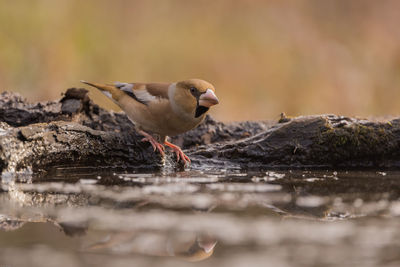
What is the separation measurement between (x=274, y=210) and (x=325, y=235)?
1.84 ft

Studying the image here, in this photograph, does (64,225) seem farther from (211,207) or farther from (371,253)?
(371,253)

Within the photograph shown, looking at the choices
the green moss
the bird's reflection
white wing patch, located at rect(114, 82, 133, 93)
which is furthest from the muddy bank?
the bird's reflection

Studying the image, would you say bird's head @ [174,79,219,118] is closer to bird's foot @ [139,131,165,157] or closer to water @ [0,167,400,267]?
bird's foot @ [139,131,165,157]

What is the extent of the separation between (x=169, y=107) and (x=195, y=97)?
244 mm

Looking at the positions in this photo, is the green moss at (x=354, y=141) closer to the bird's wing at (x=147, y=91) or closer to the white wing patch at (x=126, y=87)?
the bird's wing at (x=147, y=91)

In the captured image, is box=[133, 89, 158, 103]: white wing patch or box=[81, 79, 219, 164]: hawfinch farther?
box=[133, 89, 158, 103]: white wing patch

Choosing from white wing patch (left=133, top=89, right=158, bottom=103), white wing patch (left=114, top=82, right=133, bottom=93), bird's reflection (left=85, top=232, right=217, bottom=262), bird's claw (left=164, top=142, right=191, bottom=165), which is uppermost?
white wing patch (left=114, top=82, right=133, bottom=93)

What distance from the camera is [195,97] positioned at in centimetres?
472

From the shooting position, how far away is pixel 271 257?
220 centimetres

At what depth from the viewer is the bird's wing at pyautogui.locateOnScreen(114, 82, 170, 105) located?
16.3 feet

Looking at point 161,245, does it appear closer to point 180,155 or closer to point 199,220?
point 199,220

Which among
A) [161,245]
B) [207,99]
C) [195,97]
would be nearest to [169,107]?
[195,97]

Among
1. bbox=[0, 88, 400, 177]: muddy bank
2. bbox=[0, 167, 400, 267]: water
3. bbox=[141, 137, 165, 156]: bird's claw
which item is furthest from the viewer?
bbox=[141, 137, 165, 156]: bird's claw

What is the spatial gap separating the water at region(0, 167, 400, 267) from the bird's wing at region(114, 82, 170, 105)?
87cm
